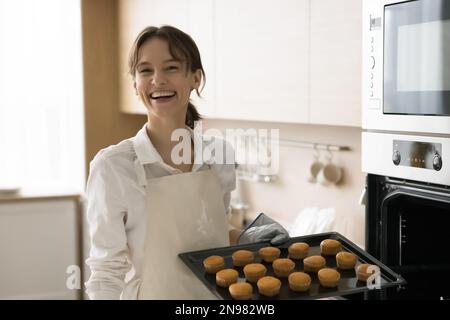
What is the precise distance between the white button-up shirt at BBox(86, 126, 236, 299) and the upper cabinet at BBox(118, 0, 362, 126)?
0.68 metres

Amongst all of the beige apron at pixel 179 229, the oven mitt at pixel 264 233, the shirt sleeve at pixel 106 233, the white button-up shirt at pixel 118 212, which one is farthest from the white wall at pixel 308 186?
the shirt sleeve at pixel 106 233

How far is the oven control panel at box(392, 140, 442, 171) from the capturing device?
119 cm

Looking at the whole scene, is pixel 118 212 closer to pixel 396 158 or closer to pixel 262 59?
pixel 396 158

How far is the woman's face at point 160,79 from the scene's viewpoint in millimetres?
1303

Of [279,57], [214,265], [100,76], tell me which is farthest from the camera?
[100,76]

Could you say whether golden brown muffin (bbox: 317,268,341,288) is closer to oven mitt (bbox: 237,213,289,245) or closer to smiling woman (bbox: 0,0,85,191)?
oven mitt (bbox: 237,213,289,245)

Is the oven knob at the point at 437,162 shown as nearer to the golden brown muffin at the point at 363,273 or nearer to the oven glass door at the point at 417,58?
the oven glass door at the point at 417,58

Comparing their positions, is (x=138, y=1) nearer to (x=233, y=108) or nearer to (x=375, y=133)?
(x=233, y=108)

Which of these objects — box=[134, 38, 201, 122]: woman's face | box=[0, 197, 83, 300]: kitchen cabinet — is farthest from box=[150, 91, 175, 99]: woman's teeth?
box=[0, 197, 83, 300]: kitchen cabinet

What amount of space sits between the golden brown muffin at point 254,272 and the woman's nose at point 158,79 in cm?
45

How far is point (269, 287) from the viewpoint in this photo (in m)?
1.08

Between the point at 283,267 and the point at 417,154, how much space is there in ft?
1.24

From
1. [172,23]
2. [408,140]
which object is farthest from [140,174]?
[172,23]
